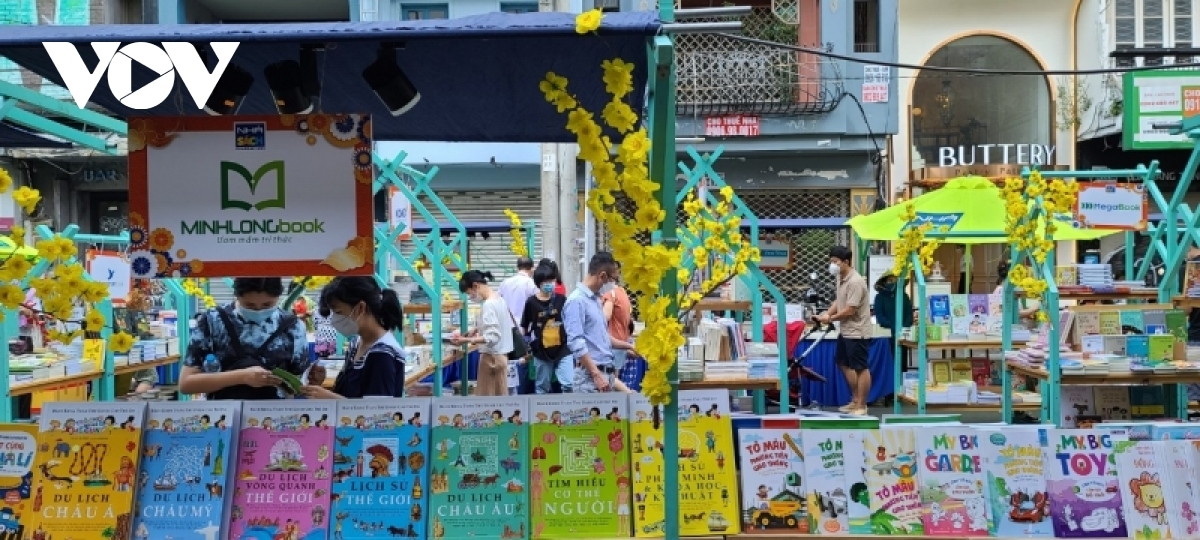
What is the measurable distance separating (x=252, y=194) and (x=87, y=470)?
110 cm

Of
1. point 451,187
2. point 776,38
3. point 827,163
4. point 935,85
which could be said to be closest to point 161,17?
point 451,187

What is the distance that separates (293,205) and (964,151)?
55.8 feet

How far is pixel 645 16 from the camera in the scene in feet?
10.2

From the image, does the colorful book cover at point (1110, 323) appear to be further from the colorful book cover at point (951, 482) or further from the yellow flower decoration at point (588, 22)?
the yellow flower decoration at point (588, 22)

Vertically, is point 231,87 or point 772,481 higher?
point 231,87

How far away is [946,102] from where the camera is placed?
19.0 meters

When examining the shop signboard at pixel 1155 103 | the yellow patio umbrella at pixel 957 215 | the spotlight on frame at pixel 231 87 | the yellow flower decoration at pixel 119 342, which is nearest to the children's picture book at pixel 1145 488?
the spotlight on frame at pixel 231 87

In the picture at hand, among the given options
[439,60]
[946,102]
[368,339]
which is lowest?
[368,339]

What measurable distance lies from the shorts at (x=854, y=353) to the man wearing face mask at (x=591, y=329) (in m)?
3.73

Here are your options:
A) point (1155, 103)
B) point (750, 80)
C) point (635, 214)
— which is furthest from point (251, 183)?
point (1155, 103)

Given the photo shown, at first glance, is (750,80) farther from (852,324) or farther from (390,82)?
(390,82)

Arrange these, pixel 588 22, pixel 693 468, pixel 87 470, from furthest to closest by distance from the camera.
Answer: pixel 693 468 → pixel 87 470 → pixel 588 22

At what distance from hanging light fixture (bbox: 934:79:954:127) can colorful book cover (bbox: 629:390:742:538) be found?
16.6 metres

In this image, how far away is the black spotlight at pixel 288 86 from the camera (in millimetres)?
3877
